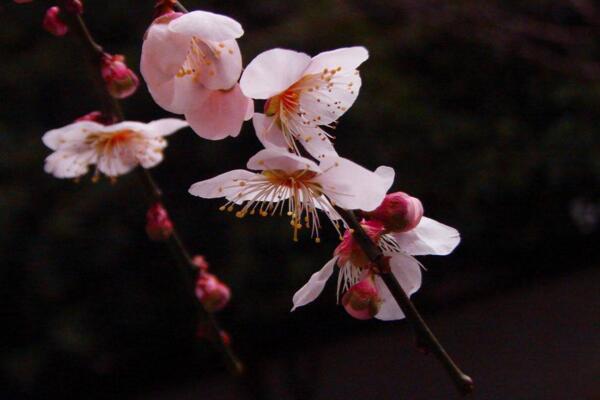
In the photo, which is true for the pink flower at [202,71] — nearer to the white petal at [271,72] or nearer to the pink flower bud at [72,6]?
the white petal at [271,72]

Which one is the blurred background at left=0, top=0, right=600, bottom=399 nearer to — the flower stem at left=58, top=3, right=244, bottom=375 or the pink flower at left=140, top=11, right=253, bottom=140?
the flower stem at left=58, top=3, right=244, bottom=375

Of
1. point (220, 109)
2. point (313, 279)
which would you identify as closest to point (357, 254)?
point (313, 279)

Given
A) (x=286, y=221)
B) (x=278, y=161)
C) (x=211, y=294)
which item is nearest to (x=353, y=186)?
(x=278, y=161)

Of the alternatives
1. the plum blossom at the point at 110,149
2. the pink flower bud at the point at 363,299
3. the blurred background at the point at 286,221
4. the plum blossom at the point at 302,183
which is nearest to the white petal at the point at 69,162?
the plum blossom at the point at 110,149

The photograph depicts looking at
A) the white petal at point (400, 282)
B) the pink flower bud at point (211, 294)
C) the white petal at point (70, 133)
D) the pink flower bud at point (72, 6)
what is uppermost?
the pink flower bud at point (72, 6)

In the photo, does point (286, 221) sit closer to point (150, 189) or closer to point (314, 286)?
point (150, 189)
